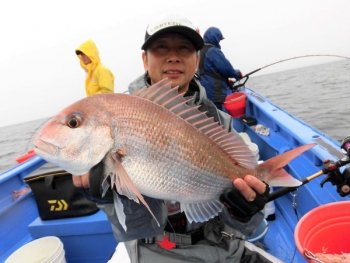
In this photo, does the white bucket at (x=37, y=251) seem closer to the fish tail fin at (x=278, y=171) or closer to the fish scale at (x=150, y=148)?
the fish scale at (x=150, y=148)

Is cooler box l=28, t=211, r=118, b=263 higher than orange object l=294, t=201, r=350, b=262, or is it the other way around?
orange object l=294, t=201, r=350, b=262

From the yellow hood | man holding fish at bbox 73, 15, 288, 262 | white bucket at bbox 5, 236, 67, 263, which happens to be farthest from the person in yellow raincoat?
man holding fish at bbox 73, 15, 288, 262

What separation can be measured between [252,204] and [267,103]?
518 centimetres

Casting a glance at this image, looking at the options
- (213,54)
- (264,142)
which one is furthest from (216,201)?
(213,54)

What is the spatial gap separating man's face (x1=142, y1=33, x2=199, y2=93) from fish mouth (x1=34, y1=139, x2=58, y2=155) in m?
1.15

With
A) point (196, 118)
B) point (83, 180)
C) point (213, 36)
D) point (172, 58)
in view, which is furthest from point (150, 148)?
point (213, 36)

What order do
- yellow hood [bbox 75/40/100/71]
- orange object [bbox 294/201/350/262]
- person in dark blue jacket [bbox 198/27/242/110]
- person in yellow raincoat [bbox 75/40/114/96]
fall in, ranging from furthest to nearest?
person in dark blue jacket [bbox 198/27/242/110], yellow hood [bbox 75/40/100/71], person in yellow raincoat [bbox 75/40/114/96], orange object [bbox 294/201/350/262]

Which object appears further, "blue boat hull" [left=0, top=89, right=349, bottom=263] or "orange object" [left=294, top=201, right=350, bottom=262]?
"blue boat hull" [left=0, top=89, right=349, bottom=263]

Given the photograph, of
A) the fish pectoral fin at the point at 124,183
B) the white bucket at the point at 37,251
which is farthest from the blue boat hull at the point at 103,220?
the fish pectoral fin at the point at 124,183

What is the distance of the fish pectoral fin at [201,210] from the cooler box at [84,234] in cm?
171

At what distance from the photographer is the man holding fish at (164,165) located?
145 centimetres

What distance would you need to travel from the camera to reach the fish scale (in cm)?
144

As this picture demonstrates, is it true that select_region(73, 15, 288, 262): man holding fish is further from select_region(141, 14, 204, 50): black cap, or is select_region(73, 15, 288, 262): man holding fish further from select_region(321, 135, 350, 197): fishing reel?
select_region(321, 135, 350, 197): fishing reel

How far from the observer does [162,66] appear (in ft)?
7.35
